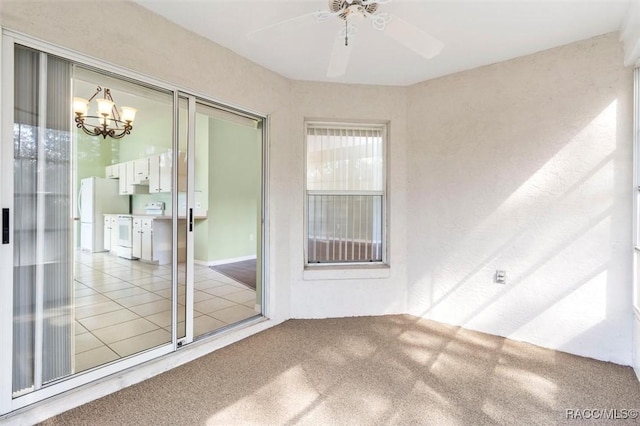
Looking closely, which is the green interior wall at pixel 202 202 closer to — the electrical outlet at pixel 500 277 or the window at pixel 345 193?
the window at pixel 345 193

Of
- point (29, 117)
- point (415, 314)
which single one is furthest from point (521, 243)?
point (29, 117)

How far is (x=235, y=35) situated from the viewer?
236 cm

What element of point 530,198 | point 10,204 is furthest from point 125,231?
point 530,198

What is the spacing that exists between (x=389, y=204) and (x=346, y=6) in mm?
2138

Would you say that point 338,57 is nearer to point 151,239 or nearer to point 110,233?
point 110,233

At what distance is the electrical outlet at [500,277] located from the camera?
2.73 meters

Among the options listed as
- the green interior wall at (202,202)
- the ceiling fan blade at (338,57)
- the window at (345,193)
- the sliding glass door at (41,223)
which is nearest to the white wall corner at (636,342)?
the window at (345,193)

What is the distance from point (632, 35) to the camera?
2033 mm

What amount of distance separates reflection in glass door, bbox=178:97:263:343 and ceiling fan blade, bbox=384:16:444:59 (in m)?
1.65

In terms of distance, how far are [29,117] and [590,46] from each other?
397cm

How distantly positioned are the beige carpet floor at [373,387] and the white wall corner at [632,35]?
7.52 feet

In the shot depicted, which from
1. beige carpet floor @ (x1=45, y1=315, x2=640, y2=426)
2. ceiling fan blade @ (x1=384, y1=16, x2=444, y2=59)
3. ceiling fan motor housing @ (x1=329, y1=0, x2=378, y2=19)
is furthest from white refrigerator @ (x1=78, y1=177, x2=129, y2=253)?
ceiling fan blade @ (x1=384, y1=16, x2=444, y2=59)

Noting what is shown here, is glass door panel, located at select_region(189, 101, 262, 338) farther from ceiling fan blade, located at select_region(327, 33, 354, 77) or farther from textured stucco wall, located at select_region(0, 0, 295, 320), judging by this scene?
ceiling fan blade, located at select_region(327, 33, 354, 77)

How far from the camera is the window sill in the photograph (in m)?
3.19
